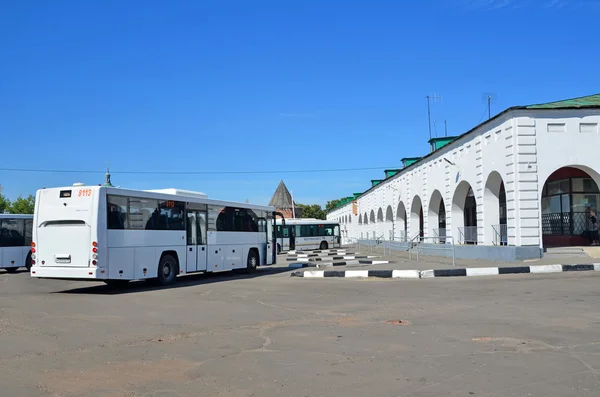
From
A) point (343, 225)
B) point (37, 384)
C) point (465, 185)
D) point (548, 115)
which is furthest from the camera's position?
point (343, 225)

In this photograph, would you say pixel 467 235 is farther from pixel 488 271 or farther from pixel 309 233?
pixel 309 233

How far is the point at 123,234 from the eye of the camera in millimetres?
15023

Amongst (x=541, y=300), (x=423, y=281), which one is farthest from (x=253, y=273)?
(x=541, y=300)

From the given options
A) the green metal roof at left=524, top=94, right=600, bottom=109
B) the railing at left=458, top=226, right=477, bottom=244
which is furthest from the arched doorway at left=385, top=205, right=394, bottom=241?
the green metal roof at left=524, top=94, right=600, bottom=109

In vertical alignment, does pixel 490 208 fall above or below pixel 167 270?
above

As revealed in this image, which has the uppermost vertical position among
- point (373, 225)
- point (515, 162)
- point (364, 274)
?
point (515, 162)

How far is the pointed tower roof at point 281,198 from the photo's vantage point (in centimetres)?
12399

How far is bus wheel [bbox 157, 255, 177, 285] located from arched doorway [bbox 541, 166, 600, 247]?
1644 cm

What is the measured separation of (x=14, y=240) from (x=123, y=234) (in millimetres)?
14280

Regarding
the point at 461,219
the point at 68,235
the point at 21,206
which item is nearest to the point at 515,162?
the point at 461,219

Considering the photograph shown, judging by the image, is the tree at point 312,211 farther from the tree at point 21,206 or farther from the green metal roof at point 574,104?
the green metal roof at point 574,104

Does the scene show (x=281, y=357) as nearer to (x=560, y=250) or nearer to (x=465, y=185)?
(x=560, y=250)

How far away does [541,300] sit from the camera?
11.4 metres

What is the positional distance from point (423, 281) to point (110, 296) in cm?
884
